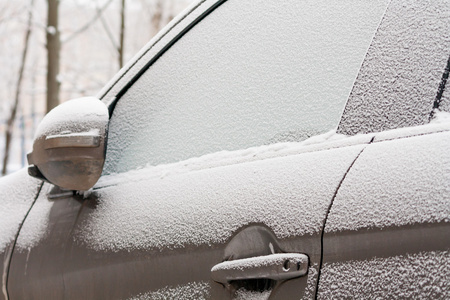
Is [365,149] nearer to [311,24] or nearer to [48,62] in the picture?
[311,24]

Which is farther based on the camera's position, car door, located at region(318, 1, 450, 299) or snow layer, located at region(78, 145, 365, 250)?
snow layer, located at region(78, 145, 365, 250)

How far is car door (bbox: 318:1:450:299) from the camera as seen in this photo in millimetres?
1080

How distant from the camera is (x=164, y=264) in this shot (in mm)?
1571

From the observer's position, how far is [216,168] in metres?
1.62

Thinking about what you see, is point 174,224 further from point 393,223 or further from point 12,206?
point 12,206

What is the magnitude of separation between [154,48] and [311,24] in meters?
0.64

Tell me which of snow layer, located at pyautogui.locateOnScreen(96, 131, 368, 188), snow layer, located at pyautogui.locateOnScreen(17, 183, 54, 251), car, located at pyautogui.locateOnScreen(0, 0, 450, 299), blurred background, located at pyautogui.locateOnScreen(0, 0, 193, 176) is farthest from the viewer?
blurred background, located at pyautogui.locateOnScreen(0, 0, 193, 176)

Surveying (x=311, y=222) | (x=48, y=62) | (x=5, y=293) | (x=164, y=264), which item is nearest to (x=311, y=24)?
(x=311, y=222)

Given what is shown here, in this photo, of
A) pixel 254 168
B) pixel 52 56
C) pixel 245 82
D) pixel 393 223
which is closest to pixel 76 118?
pixel 245 82

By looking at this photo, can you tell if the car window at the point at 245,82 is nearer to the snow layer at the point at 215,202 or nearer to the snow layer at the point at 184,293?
the snow layer at the point at 215,202

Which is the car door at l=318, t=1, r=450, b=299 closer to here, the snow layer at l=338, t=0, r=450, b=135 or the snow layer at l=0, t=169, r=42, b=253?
the snow layer at l=338, t=0, r=450, b=135

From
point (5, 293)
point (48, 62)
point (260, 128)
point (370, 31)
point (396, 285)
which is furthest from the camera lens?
point (48, 62)

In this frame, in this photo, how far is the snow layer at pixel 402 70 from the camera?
1290mm

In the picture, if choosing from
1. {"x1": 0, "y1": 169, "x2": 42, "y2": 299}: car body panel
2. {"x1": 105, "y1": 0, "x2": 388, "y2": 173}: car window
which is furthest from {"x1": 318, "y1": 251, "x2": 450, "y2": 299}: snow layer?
{"x1": 0, "y1": 169, "x2": 42, "y2": 299}: car body panel
